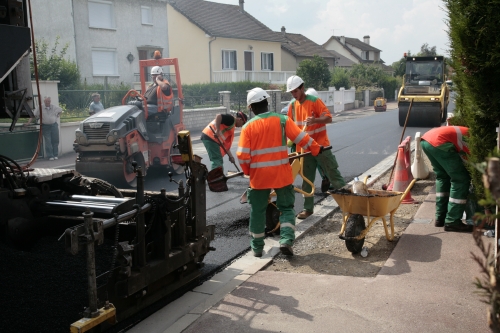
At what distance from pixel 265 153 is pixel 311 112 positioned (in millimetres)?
2041

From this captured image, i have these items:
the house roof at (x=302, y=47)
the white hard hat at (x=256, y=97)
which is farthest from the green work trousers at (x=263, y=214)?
the house roof at (x=302, y=47)

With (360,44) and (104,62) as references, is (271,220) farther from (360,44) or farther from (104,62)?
(360,44)

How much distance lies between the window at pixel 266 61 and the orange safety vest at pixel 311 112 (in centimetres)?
3455

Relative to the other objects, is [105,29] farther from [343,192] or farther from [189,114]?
[343,192]

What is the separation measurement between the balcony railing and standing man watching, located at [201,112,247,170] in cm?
2725

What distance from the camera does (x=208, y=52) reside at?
36.4 m

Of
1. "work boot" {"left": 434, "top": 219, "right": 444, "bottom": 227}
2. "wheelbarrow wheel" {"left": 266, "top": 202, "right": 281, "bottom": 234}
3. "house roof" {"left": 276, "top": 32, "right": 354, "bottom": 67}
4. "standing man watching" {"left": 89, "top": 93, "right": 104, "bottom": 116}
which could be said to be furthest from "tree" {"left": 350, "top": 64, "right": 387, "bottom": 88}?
"wheelbarrow wheel" {"left": 266, "top": 202, "right": 281, "bottom": 234}

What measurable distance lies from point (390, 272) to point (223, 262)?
1671 millimetres

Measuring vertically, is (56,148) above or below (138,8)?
below

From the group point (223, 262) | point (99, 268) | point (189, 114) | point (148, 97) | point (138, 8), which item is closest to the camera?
point (99, 268)

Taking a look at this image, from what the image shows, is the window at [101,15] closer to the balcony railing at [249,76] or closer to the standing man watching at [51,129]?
the balcony railing at [249,76]

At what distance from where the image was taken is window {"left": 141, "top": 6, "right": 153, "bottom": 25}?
3206 cm

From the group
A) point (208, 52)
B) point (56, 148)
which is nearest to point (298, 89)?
point (56, 148)

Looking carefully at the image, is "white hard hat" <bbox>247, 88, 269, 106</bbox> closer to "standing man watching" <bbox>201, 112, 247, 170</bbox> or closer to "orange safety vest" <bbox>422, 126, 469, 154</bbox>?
"orange safety vest" <bbox>422, 126, 469, 154</bbox>
